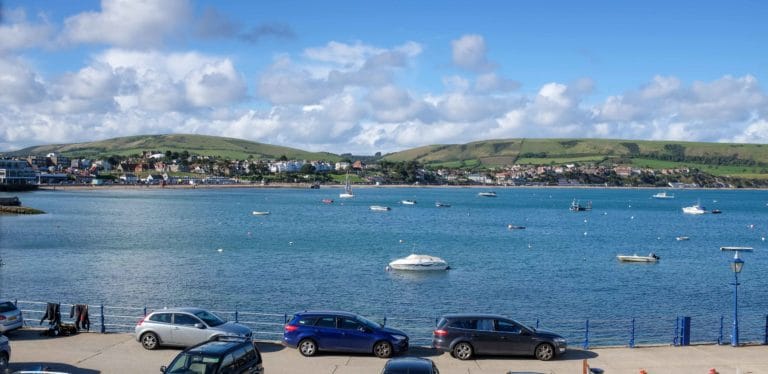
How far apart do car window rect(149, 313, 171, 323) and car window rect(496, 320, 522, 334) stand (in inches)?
430

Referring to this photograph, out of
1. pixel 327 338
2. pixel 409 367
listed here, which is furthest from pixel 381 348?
pixel 409 367

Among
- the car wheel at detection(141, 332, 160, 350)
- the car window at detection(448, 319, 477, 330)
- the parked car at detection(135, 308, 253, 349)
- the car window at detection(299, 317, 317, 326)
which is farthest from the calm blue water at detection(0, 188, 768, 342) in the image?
the car wheel at detection(141, 332, 160, 350)

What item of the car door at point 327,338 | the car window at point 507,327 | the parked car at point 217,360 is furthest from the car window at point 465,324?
the parked car at point 217,360

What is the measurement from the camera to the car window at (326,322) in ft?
76.7

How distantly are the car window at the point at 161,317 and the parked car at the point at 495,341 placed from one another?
8978mm

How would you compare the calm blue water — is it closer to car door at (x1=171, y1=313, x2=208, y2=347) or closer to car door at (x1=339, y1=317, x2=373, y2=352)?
car door at (x1=339, y1=317, x2=373, y2=352)

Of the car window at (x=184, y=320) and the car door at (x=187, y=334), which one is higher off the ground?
the car window at (x=184, y=320)

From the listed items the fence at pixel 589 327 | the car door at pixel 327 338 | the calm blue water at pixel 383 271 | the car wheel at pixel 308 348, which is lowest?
the calm blue water at pixel 383 271

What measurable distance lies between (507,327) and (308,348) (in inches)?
257

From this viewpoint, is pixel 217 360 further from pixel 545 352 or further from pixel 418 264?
pixel 418 264

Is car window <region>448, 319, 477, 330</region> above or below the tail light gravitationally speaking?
above

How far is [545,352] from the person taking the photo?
75.1 ft

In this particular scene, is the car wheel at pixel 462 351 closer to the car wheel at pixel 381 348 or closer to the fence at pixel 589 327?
the car wheel at pixel 381 348

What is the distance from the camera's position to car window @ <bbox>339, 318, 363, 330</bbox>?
23.3m
